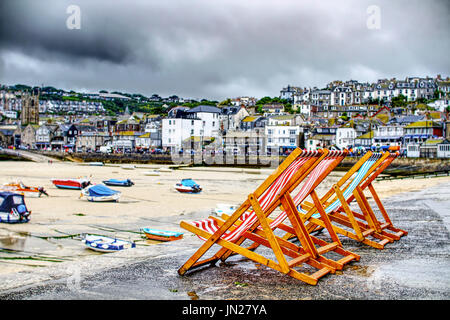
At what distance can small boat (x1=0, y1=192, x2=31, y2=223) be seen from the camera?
1606cm

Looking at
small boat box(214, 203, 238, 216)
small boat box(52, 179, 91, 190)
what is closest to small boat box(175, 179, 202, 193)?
small boat box(52, 179, 91, 190)

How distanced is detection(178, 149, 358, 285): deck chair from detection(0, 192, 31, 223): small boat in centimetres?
1244

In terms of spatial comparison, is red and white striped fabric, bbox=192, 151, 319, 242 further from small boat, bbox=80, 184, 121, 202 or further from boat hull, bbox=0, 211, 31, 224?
small boat, bbox=80, 184, 121, 202

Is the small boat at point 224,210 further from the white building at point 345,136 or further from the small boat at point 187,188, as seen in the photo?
the white building at point 345,136

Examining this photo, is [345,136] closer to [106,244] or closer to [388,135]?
[388,135]

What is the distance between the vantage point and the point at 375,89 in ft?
463

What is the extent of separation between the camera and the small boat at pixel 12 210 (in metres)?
16.1

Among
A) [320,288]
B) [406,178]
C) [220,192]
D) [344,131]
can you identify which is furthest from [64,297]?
[344,131]

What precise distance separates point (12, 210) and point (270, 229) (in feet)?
45.5

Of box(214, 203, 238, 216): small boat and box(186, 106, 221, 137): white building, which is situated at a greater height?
box(186, 106, 221, 137): white building

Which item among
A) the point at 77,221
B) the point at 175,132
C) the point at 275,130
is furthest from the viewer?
the point at 175,132

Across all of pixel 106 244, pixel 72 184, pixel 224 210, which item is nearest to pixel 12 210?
pixel 106 244

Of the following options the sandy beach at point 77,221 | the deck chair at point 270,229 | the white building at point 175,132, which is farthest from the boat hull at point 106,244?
the white building at point 175,132

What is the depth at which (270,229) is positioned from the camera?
5.38 meters
